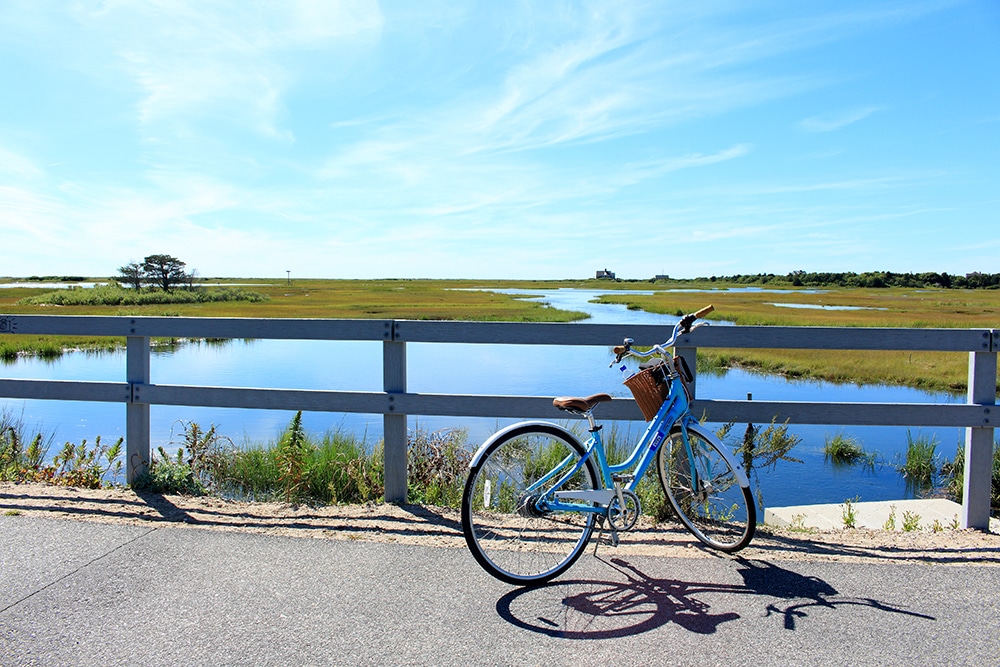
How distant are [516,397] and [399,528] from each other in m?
1.15

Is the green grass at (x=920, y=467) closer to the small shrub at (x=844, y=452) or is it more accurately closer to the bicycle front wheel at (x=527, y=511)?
the small shrub at (x=844, y=452)

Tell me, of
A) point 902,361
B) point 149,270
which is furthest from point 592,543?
point 149,270

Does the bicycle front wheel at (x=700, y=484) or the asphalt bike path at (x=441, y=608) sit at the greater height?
the bicycle front wheel at (x=700, y=484)

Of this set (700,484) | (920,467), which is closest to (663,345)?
(700,484)

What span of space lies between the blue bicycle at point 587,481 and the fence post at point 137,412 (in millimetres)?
2705

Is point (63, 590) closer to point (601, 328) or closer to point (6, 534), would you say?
point (6, 534)

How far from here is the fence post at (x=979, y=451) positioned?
4.65 metres

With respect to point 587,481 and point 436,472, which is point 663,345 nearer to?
point 587,481

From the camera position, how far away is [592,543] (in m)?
4.44

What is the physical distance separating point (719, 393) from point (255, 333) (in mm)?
17666

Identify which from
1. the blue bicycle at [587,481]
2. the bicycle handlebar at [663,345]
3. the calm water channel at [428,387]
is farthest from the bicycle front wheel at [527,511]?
the calm water channel at [428,387]

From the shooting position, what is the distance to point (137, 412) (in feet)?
17.7

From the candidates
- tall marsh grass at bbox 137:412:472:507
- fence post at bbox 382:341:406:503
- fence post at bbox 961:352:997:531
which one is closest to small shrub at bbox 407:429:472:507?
tall marsh grass at bbox 137:412:472:507

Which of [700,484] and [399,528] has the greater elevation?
[700,484]
